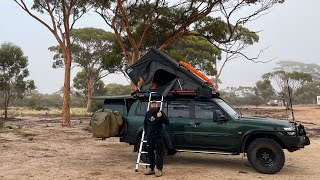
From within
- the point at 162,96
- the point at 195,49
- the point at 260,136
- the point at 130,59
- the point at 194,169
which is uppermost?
the point at 195,49

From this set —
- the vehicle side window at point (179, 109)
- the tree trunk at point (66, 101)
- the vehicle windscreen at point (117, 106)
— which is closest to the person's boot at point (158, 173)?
the vehicle side window at point (179, 109)

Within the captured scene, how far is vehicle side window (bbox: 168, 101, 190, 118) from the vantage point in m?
9.45

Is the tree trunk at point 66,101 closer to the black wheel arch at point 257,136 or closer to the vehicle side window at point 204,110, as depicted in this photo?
the vehicle side window at point 204,110

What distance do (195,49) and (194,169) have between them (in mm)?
38968

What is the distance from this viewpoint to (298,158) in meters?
10.9

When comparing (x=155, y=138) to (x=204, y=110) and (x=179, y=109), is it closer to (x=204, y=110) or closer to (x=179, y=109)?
(x=179, y=109)

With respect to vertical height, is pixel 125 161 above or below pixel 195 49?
below

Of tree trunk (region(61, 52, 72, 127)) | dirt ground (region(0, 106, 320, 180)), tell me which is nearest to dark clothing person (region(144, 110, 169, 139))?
dirt ground (region(0, 106, 320, 180))

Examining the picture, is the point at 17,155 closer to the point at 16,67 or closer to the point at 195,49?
the point at 16,67

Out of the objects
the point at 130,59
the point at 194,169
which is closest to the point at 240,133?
the point at 194,169

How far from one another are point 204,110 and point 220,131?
2.47 feet

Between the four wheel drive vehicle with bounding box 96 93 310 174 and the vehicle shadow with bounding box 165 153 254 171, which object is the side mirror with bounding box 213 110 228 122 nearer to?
the four wheel drive vehicle with bounding box 96 93 310 174

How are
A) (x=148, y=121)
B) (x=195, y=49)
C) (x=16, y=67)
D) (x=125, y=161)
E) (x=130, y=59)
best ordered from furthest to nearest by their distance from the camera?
(x=195, y=49) → (x=16, y=67) → (x=130, y=59) → (x=125, y=161) → (x=148, y=121)

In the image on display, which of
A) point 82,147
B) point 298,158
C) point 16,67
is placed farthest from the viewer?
point 16,67
